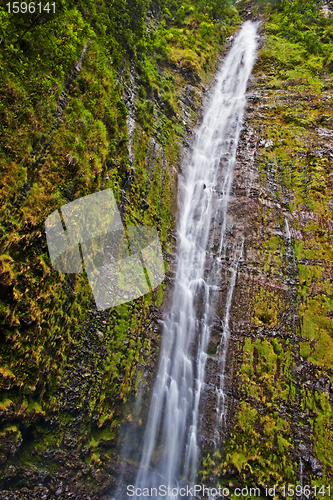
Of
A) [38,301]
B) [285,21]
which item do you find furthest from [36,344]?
[285,21]

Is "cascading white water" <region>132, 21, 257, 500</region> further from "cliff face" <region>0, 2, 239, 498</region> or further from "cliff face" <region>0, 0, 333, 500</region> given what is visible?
"cliff face" <region>0, 2, 239, 498</region>

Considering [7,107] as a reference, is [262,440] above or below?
below

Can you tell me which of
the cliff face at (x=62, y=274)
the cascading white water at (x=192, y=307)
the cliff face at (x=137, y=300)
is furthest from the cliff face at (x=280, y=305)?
the cliff face at (x=62, y=274)

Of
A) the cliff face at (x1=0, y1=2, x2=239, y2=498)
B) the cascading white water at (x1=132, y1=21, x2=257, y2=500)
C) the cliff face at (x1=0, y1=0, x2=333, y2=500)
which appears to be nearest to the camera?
the cliff face at (x1=0, y1=2, x2=239, y2=498)

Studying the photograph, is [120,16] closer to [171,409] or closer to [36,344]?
[36,344]

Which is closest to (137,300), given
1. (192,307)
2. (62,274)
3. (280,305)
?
(192,307)

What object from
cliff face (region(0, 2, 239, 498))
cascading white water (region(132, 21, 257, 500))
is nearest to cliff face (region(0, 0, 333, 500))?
cliff face (region(0, 2, 239, 498))

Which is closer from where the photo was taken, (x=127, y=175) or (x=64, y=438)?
(x=64, y=438)
